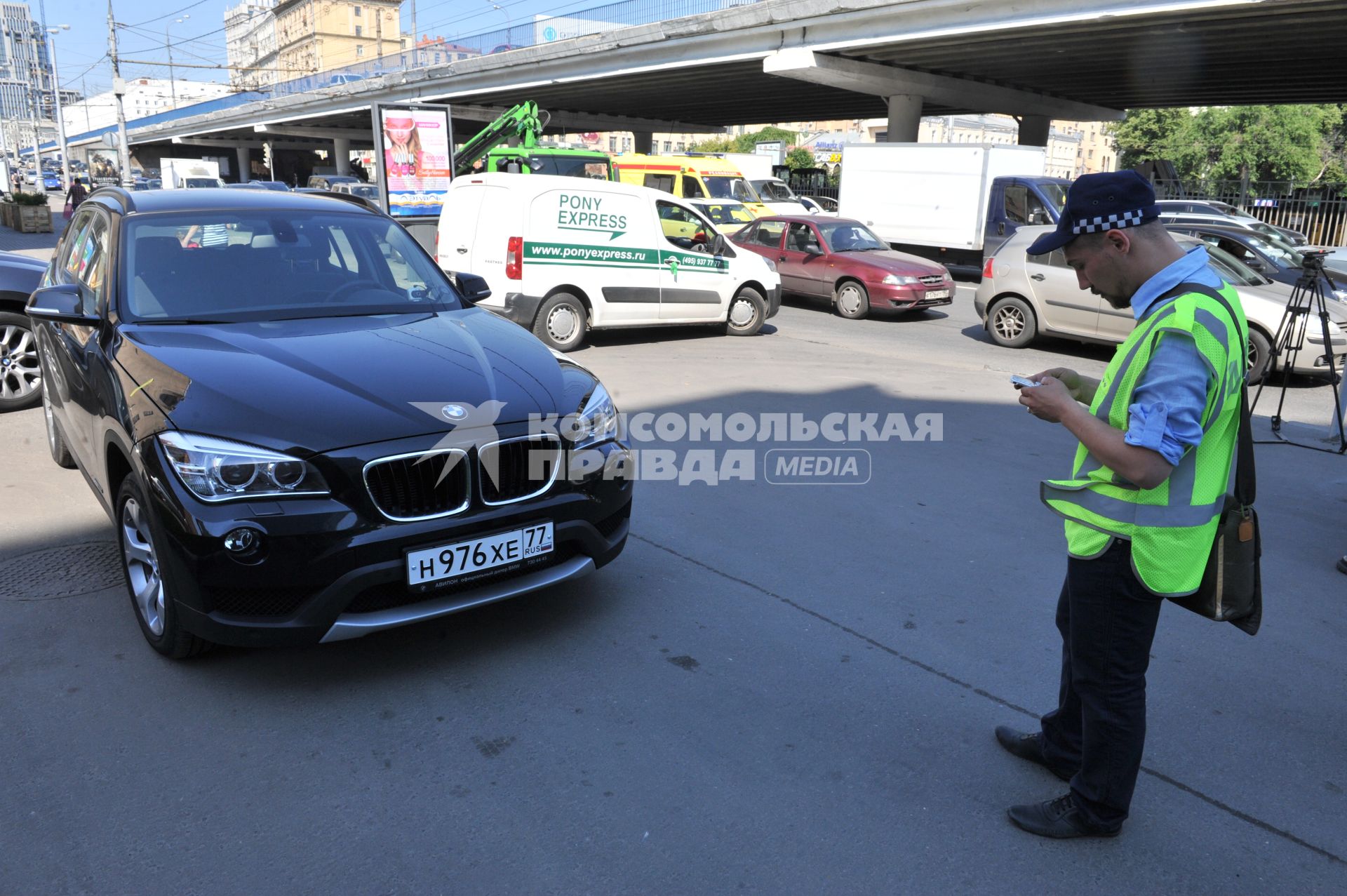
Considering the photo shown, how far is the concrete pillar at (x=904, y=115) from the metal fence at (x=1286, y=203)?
7.52 meters

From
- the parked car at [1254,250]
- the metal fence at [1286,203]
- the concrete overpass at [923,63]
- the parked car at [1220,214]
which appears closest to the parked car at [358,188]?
the concrete overpass at [923,63]

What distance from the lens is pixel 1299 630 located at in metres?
4.18

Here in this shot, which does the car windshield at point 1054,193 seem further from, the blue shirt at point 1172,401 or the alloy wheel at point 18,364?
the blue shirt at point 1172,401

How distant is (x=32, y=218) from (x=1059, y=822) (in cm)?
3503

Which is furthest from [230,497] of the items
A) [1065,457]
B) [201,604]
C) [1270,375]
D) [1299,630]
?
[1270,375]

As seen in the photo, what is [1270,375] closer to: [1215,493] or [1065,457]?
[1065,457]

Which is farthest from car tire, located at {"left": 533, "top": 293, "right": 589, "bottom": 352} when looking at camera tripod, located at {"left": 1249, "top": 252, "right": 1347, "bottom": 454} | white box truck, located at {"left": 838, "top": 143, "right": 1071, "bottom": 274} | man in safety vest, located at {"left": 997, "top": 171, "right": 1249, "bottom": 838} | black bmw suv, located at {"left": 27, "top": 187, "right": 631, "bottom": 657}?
white box truck, located at {"left": 838, "top": 143, "right": 1071, "bottom": 274}

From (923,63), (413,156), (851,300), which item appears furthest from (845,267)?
(923,63)

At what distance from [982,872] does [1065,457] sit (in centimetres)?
475

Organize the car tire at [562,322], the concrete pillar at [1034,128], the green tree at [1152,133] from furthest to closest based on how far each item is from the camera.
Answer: the green tree at [1152,133]
the concrete pillar at [1034,128]
the car tire at [562,322]

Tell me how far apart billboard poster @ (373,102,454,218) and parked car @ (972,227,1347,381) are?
561 inches

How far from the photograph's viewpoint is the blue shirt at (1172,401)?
2244 mm

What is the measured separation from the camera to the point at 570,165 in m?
22.1

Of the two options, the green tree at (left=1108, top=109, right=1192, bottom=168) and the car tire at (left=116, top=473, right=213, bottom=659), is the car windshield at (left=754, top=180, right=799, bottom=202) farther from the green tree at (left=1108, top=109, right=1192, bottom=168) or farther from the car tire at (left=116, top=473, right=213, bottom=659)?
A: the green tree at (left=1108, top=109, right=1192, bottom=168)
